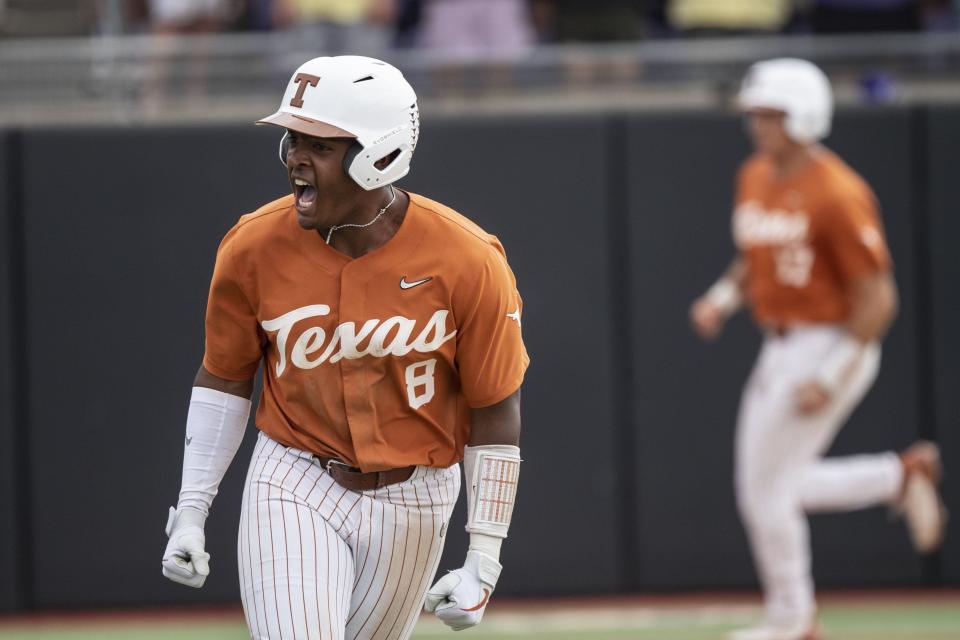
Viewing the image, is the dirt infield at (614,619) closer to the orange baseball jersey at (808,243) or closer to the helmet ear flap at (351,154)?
the orange baseball jersey at (808,243)

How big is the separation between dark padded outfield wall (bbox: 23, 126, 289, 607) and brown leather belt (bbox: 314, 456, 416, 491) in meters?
3.95

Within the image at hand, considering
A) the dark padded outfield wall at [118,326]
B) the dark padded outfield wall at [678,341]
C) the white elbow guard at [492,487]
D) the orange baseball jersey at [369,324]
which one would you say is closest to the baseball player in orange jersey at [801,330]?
the dark padded outfield wall at [678,341]

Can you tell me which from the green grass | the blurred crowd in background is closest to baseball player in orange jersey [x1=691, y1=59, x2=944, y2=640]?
the green grass

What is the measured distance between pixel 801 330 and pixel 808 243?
16.1 inches

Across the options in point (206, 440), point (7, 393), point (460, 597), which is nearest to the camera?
point (460, 597)

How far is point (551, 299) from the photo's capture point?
8.17m

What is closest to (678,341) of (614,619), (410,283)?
(614,619)

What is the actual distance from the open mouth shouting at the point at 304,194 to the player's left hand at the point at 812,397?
363 cm

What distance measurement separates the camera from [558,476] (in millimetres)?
8211

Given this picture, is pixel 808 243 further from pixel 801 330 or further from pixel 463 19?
pixel 463 19

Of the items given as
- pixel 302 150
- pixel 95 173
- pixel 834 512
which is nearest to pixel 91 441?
pixel 95 173

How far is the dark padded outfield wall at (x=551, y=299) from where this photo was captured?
26.8 ft

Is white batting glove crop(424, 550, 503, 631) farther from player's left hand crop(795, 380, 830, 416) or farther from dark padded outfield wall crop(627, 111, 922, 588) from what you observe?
dark padded outfield wall crop(627, 111, 922, 588)

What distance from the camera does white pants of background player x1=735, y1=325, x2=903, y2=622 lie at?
712cm
